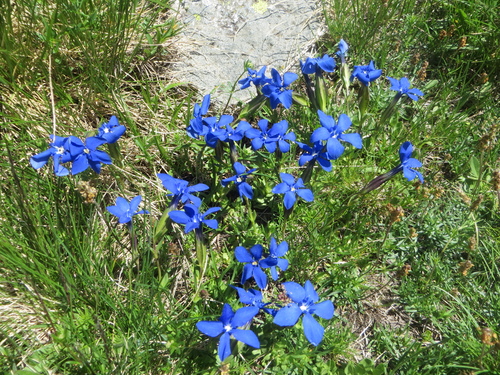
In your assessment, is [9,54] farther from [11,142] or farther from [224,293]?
[224,293]

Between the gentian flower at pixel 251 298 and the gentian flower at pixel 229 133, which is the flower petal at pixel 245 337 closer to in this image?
the gentian flower at pixel 251 298

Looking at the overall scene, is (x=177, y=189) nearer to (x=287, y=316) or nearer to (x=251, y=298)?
(x=251, y=298)

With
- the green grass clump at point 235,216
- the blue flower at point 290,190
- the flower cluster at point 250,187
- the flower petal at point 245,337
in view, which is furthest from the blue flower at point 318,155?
the flower petal at point 245,337

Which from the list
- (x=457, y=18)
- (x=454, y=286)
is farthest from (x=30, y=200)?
(x=457, y=18)

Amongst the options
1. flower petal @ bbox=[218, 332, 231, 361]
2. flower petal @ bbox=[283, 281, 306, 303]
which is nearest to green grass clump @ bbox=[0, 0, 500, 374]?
flower petal @ bbox=[218, 332, 231, 361]

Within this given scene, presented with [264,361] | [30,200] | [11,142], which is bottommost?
[264,361]
